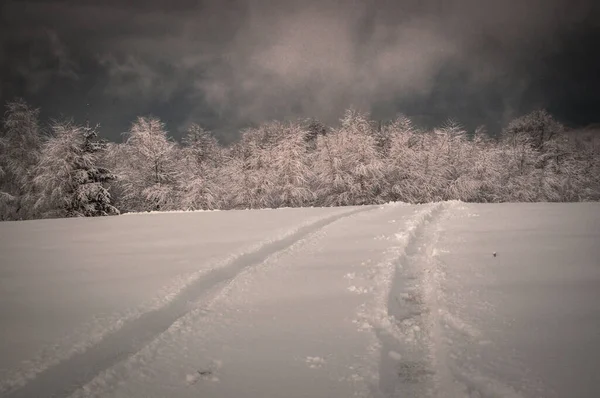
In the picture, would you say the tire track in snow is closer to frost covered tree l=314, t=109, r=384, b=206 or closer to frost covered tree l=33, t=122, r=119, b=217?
frost covered tree l=33, t=122, r=119, b=217

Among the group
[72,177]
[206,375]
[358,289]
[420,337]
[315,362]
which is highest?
[72,177]

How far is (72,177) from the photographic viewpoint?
34.1 metres

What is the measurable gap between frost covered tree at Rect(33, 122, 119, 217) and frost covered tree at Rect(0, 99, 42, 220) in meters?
2.56

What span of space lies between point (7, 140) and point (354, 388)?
43484 millimetres

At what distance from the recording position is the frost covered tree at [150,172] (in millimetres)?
40750

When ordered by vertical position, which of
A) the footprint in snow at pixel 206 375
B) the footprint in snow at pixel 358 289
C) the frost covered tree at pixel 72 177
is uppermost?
the frost covered tree at pixel 72 177

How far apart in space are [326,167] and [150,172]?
2095 cm

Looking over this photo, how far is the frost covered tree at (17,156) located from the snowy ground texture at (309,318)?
2740 cm

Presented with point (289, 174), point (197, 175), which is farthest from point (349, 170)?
point (197, 175)

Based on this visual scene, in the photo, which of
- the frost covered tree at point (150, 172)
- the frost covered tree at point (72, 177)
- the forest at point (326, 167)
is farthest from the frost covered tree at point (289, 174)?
the frost covered tree at point (72, 177)

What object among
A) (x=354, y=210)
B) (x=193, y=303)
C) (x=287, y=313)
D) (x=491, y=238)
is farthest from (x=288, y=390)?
(x=354, y=210)

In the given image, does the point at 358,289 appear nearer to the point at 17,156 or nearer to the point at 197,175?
the point at 197,175

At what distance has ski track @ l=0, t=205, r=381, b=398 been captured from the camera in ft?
18.0

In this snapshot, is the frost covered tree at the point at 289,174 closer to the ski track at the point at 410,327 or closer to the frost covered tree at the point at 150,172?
the frost covered tree at the point at 150,172
